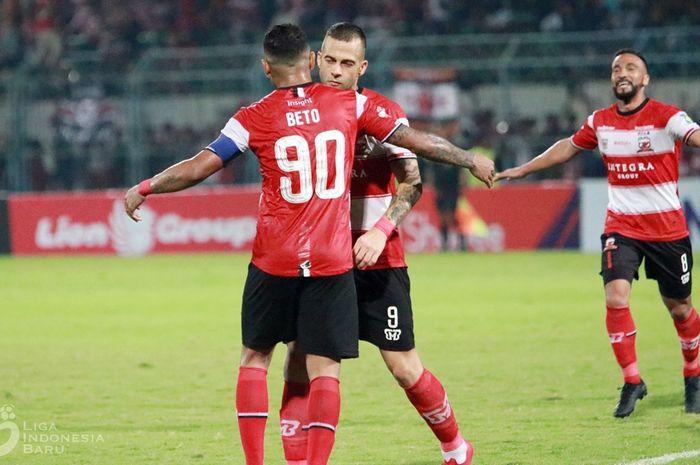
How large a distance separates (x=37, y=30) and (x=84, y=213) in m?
7.26

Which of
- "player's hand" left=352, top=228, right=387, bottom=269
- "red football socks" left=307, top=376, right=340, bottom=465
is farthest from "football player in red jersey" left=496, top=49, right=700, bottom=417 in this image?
"red football socks" left=307, top=376, right=340, bottom=465

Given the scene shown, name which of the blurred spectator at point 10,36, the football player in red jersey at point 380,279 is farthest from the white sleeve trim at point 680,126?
the blurred spectator at point 10,36

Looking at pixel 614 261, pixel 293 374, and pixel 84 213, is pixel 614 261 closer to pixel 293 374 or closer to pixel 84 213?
pixel 293 374

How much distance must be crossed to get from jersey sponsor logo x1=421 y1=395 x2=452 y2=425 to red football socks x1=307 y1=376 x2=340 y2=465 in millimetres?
754

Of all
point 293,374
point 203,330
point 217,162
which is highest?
point 217,162

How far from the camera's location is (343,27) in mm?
6562

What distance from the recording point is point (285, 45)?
5984 mm

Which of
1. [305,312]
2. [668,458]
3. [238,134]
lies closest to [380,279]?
[305,312]

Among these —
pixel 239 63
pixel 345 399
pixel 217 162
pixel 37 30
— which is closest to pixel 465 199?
pixel 239 63

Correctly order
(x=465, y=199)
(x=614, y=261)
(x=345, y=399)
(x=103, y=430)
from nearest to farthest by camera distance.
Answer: (x=103, y=430) → (x=614, y=261) → (x=345, y=399) → (x=465, y=199)

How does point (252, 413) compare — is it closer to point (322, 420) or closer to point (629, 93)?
point (322, 420)

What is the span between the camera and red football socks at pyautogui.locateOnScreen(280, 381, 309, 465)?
657cm

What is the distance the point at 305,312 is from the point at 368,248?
1.43 ft

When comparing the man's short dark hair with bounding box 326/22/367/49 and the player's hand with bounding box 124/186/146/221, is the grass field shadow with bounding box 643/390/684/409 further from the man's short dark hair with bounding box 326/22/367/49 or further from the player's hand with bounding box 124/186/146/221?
the player's hand with bounding box 124/186/146/221
